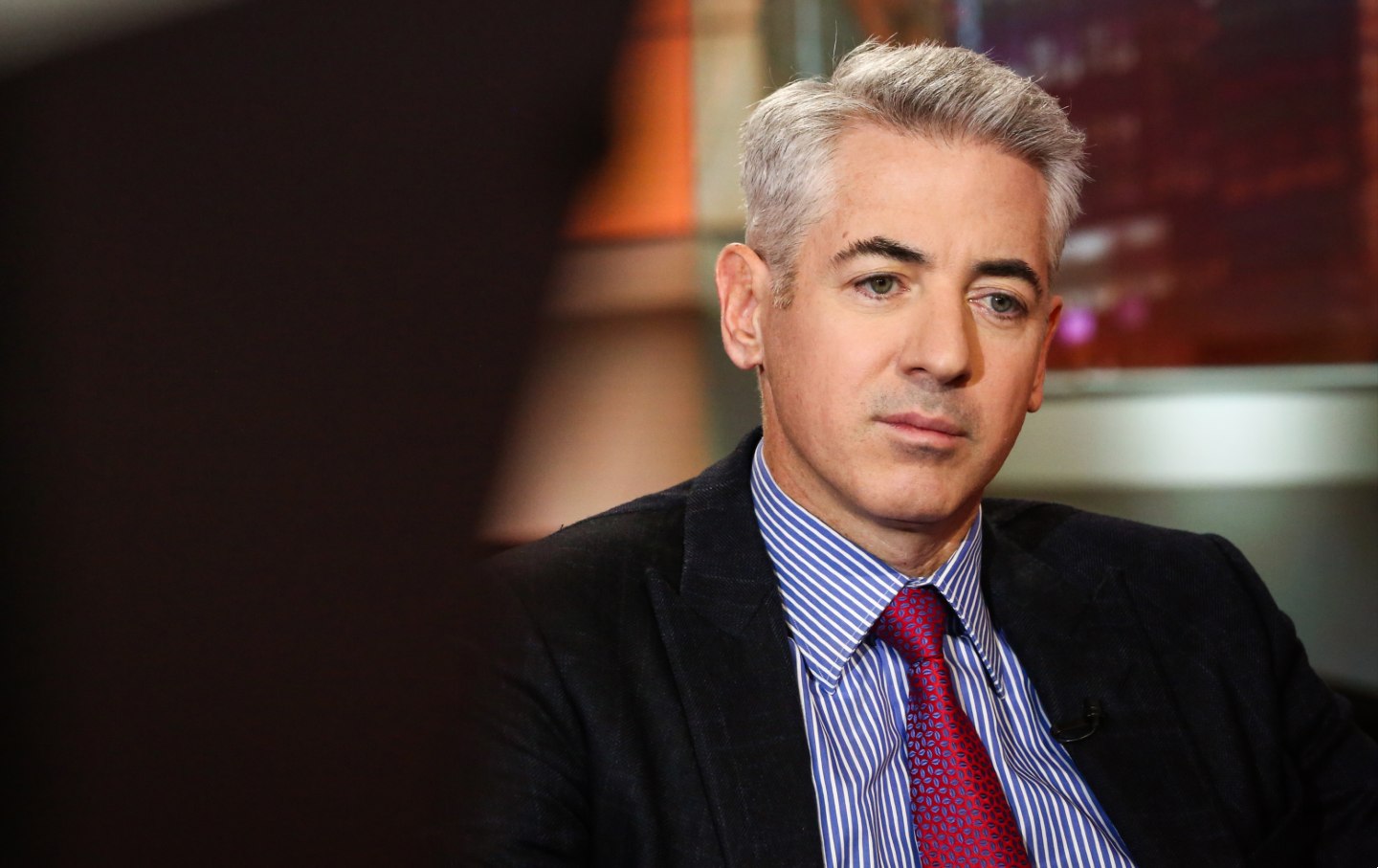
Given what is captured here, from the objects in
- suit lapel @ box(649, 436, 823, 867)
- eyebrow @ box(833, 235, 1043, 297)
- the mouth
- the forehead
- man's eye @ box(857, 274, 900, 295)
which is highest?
the forehead

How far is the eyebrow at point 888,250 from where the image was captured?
1.47 metres

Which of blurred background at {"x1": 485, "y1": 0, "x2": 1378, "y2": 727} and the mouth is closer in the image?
the mouth

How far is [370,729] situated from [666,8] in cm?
249

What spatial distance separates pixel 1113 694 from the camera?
161cm

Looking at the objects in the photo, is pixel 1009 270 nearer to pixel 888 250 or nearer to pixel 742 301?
pixel 888 250

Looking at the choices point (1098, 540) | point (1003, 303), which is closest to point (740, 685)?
point (1003, 303)

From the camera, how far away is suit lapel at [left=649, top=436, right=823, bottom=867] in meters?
1.35

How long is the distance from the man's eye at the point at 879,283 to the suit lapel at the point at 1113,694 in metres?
0.46

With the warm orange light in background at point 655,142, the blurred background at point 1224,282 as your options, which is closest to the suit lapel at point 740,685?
the warm orange light in background at point 655,142

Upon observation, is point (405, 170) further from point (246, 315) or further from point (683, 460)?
point (683, 460)

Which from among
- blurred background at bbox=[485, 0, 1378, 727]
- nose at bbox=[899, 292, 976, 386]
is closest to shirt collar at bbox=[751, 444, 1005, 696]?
nose at bbox=[899, 292, 976, 386]

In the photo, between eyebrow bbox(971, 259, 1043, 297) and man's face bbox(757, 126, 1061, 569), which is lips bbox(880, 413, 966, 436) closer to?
man's face bbox(757, 126, 1061, 569)

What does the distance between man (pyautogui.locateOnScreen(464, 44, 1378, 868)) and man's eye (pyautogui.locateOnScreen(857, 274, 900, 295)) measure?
11 millimetres

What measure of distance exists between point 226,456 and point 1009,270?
→ 0.93 meters
